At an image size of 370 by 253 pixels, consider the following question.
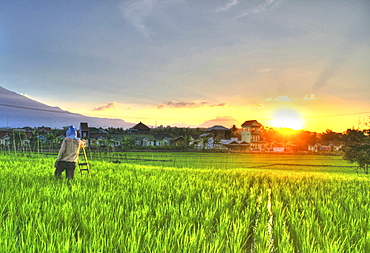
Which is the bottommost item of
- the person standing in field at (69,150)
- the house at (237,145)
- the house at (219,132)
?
the house at (237,145)

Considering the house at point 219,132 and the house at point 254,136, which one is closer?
the house at point 254,136

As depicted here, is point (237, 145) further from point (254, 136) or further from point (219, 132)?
point (219, 132)

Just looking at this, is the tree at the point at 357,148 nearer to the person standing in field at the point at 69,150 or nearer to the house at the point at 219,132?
the person standing in field at the point at 69,150

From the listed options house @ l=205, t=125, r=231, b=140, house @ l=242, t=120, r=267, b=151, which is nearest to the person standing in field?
house @ l=242, t=120, r=267, b=151

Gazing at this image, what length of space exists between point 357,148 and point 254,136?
32.4 metres

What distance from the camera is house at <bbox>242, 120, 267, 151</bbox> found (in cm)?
5119

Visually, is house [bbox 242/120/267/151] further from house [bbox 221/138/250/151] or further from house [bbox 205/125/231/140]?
house [bbox 205/125/231/140]

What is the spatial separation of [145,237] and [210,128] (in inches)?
2272

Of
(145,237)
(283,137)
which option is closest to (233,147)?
(283,137)

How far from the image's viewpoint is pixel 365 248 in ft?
9.43

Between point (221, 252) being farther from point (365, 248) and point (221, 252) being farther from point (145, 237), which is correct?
point (365, 248)

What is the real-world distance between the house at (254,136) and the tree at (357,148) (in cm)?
3016

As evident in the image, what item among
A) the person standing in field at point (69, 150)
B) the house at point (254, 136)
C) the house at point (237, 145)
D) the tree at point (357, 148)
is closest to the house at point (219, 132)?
the house at point (254, 136)

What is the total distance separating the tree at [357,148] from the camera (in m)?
18.8
